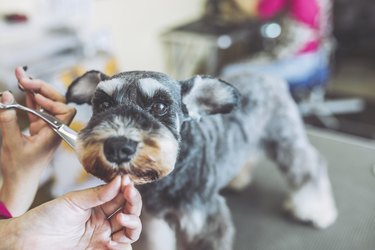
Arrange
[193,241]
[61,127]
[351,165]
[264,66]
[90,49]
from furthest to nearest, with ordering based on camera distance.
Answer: [264,66] → [90,49] → [351,165] → [193,241] → [61,127]

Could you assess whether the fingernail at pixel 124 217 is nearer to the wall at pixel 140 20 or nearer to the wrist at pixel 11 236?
the wrist at pixel 11 236

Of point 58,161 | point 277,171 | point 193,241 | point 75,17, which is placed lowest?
point 277,171

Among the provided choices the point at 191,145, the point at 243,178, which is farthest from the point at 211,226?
the point at 243,178

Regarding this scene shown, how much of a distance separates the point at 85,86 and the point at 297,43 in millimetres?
1654

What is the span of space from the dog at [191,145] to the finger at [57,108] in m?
0.02

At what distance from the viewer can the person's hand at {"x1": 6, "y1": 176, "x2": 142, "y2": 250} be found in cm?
59

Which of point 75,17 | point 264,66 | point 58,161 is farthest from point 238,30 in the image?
point 58,161

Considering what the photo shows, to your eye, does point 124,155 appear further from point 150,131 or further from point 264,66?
point 264,66

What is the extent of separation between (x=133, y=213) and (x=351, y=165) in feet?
2.87

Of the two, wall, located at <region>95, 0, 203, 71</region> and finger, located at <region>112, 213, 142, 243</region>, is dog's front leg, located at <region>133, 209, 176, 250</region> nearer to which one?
finger, located at <region>112, 213, 142, 243</region>

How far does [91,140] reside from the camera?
22.5 inches

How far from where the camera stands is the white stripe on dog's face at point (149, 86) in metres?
0.64

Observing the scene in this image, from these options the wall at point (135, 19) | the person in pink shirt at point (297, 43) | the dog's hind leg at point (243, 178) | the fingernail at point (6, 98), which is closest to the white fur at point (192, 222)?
the dog's hind leg at point (243, 178)

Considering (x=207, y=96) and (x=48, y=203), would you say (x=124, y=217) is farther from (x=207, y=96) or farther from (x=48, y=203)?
(x=207, y=96)
